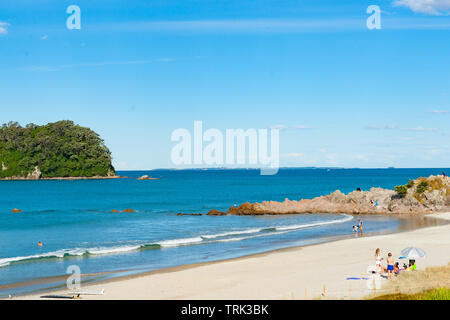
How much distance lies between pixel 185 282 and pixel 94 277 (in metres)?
5.29

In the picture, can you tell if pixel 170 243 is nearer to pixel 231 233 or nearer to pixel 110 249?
pixel 110 249

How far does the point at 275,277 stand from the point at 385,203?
44800 millimetres

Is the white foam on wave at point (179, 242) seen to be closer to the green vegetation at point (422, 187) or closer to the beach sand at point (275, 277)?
the beach sand at point (275, 277)

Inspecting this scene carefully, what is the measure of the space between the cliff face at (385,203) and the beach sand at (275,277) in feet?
92.2

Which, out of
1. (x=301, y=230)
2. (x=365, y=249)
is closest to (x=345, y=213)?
(x=301, y=230)

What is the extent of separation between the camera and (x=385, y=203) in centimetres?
6425

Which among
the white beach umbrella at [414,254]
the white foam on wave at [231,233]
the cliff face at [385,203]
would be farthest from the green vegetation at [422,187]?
the white beach umbrella at [414,254]

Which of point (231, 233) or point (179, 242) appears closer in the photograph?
point (179, 242)

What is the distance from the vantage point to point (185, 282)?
22.8 m

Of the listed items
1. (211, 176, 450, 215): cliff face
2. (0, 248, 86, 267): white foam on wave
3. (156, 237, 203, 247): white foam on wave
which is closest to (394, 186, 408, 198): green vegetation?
(211, 176, 450, 215): cliff face

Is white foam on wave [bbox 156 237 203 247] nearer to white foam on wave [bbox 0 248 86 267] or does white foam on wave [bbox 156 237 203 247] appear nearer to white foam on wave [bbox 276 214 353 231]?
white foam on wave [bbox 0 248 86 267]

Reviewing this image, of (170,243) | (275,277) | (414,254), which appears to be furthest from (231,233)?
(414,254)

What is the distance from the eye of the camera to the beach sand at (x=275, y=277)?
64.6ft

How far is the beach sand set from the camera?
19703mm
